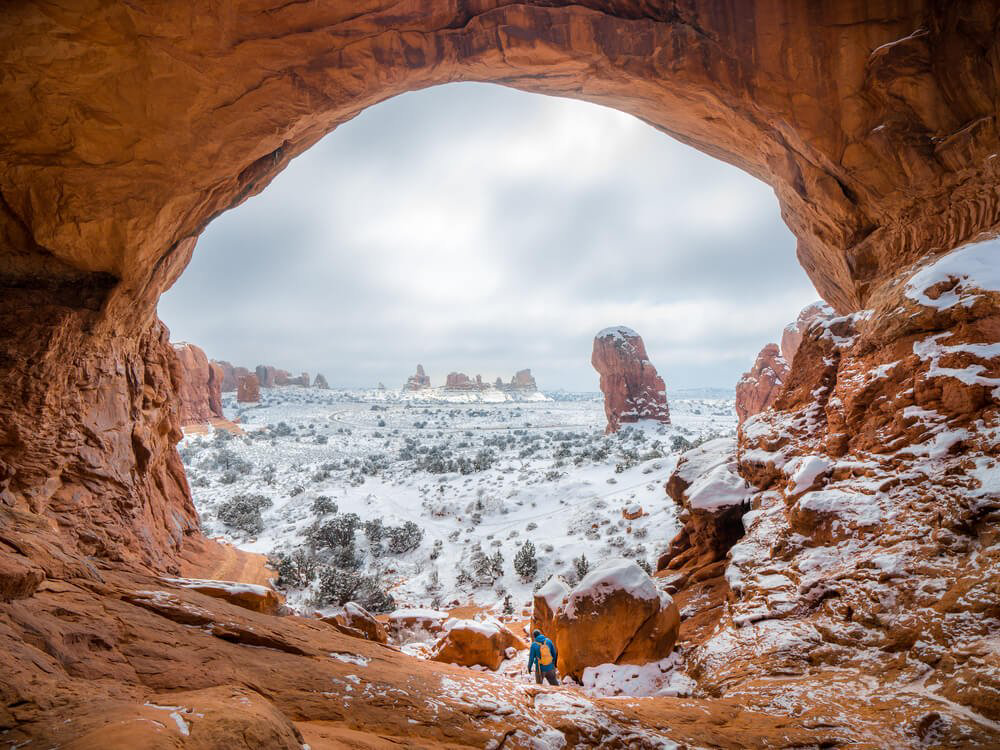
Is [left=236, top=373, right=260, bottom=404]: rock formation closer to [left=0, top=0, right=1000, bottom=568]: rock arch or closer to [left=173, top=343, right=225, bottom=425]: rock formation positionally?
[left=173, top=343, right=225, bottom=425]: rock formation

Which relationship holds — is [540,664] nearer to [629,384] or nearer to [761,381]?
[761,381]

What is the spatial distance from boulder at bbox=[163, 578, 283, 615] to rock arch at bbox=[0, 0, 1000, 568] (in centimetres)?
232

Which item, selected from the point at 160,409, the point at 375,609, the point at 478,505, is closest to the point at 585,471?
the point at 478,505

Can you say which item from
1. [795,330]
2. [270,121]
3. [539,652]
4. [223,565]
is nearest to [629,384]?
[795,330]

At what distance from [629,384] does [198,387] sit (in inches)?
1380

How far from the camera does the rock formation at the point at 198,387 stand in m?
32.9

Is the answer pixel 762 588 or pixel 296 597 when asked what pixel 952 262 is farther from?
pixel 296 597

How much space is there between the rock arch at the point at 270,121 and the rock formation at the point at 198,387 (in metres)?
29.2

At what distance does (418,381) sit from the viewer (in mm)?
90688

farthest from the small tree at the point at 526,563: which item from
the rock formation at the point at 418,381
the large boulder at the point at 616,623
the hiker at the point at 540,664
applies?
the rock formation at the point at 418,381

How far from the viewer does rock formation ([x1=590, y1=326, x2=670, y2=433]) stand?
3512 cm

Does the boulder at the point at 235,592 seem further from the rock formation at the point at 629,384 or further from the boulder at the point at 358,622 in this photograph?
the rock formation at the point at 629,384

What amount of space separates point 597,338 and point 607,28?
3086 cm

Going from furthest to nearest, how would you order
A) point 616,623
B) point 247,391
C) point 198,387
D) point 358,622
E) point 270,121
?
point 247,391
point 198,387
point 270,121
point 358,622
point 616,623
